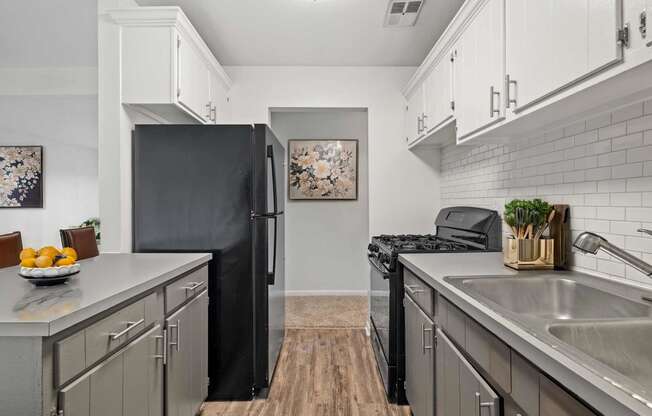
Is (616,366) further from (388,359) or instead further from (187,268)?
(187,268)

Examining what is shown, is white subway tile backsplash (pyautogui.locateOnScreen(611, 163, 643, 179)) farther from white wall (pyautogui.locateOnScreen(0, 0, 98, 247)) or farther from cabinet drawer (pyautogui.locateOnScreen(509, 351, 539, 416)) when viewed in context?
white wall (pyautogui.locateOnScreen(0, 0, 98, 247))

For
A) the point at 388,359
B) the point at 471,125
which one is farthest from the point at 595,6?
the point at 388,359

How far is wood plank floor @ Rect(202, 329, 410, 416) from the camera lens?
7.38ft

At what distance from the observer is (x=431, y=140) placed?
314 centimetres

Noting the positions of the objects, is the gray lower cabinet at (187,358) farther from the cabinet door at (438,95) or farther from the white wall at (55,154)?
the white wall at (55,154)

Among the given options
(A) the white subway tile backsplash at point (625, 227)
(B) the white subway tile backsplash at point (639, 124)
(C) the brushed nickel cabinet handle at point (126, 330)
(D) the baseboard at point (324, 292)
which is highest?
(B) the white subway tile backsplash at point (639, 124)

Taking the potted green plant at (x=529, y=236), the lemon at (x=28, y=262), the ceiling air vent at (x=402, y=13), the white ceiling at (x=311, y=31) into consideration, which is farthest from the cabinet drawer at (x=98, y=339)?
the ceiling air vent at (x=402, y=13)

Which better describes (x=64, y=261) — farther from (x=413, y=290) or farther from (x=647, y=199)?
(x=647, y=199)

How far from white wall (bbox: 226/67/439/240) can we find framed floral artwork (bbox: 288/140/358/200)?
1.56 metres

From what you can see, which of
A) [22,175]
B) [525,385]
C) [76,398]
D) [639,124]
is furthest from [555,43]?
[22,175]

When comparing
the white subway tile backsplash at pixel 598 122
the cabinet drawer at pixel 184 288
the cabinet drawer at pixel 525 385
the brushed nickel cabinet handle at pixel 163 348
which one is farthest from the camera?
the cabinet drawer at pixel 184 288

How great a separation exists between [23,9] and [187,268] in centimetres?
259

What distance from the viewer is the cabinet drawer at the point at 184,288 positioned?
1.72m

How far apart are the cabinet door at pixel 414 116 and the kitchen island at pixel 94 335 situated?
6.76 feet
